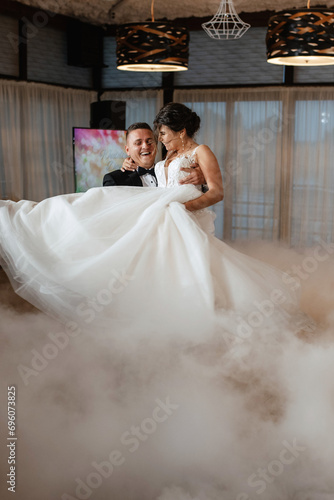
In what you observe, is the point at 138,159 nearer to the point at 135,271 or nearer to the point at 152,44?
the point at 152,44

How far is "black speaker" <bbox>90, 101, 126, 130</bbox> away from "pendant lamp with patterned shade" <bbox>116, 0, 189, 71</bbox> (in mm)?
2552

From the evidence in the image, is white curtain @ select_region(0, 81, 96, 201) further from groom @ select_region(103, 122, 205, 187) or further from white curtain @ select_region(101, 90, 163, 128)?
groom @ select_region(103, 122, 205, 187)

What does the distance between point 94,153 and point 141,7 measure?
7.12 feet

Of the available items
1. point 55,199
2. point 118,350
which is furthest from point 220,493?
point 55,199

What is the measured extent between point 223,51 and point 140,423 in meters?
6.08

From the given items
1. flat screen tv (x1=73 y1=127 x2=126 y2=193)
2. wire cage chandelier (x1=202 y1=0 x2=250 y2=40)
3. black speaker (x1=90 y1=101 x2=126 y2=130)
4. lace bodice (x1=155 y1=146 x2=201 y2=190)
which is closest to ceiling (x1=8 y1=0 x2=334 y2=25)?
wire cage chandelier (x1=202 y1=0 x2=250 y2=40)

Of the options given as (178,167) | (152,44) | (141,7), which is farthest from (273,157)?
(178,167)

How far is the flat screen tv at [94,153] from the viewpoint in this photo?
6.75m

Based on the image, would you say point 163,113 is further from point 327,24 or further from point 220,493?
point 220,493

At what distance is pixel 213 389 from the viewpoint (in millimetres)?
3008

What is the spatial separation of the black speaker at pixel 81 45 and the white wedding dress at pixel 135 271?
186 inches

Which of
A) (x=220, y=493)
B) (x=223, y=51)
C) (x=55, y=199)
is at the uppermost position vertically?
(x=223, y=51)

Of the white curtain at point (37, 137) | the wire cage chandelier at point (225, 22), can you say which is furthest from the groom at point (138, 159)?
the white curtain at point (37, 137)

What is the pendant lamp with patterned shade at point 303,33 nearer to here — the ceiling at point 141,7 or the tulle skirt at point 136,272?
the tulle skirt at point 136,272
